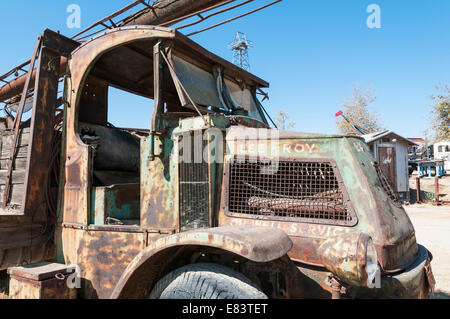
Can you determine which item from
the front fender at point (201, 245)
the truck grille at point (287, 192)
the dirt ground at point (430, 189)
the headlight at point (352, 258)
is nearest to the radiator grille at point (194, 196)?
the truck grille at point (287, 192)

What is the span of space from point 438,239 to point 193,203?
8866mm

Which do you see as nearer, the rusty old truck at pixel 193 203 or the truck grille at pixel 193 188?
the rusty old truck at pixel 193 203

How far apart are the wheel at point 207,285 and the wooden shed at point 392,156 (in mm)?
18205

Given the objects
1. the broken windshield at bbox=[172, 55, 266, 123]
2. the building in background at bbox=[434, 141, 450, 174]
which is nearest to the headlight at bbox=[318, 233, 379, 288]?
the broken windshield at bbox=[172, 55, 266, 123]

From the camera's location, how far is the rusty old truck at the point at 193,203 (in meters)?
2.32

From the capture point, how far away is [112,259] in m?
3.11

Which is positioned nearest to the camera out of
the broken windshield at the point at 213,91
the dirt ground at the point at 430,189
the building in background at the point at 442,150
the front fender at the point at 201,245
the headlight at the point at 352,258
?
the headlight at the point at 352,258

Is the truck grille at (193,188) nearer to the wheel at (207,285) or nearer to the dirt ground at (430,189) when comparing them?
the wheel at (207,285)

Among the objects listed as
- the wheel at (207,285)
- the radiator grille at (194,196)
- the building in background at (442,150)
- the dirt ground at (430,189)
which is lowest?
the dirt ground at (430,189)

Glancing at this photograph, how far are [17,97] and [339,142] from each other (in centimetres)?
669

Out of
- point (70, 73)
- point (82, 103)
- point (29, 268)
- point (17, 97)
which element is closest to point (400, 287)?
point (29, 268)

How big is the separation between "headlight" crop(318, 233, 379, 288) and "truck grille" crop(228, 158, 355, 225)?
0.44 m

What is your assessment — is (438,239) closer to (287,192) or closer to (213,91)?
(287,192)
